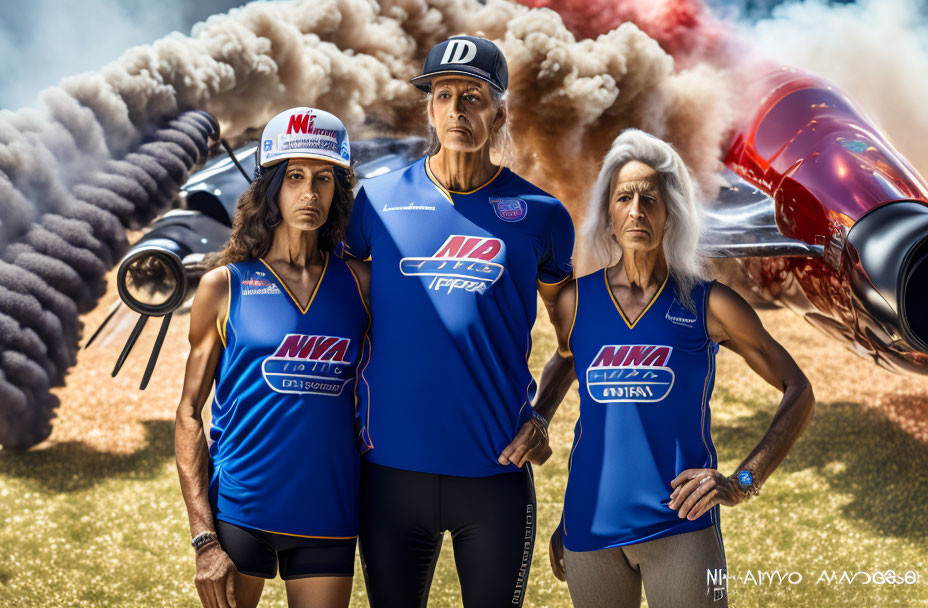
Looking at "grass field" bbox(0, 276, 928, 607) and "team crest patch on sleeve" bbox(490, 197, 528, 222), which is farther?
"grass field" bbox(0, 276, 928, 607)

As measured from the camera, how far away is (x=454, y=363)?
1.62 m

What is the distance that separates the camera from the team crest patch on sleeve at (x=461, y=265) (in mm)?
1648

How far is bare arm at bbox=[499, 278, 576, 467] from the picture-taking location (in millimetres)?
1668

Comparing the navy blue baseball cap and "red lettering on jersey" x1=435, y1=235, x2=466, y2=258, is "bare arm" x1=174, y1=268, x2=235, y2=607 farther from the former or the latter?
the navy blue baseball cap

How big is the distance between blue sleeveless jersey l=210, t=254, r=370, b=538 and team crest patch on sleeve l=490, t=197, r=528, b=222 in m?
0.42

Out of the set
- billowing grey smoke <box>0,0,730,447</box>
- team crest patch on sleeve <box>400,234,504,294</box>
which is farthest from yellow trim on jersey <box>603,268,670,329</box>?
billowing grey smoke <box>0,0,730,447</box>

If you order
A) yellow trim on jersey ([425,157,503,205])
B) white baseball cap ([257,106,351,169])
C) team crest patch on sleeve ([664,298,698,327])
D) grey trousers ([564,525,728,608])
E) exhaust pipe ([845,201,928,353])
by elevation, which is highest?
white baseball cap ([257,106,351,169])

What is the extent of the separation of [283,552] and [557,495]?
7.77 ft

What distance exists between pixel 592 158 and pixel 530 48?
2.24ft

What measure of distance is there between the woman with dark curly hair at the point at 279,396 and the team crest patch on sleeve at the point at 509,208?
356mm

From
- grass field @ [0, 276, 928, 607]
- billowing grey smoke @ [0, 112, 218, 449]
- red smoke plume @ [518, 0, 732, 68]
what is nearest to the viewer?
grass field @ [0, 276, 928, 607]

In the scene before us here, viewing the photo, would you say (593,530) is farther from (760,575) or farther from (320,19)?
(320,19)

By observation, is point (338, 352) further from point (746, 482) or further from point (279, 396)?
point (746, 482)

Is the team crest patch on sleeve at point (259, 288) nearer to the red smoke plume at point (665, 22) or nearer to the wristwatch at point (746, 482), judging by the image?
the wristwatch at point (746, 482)
